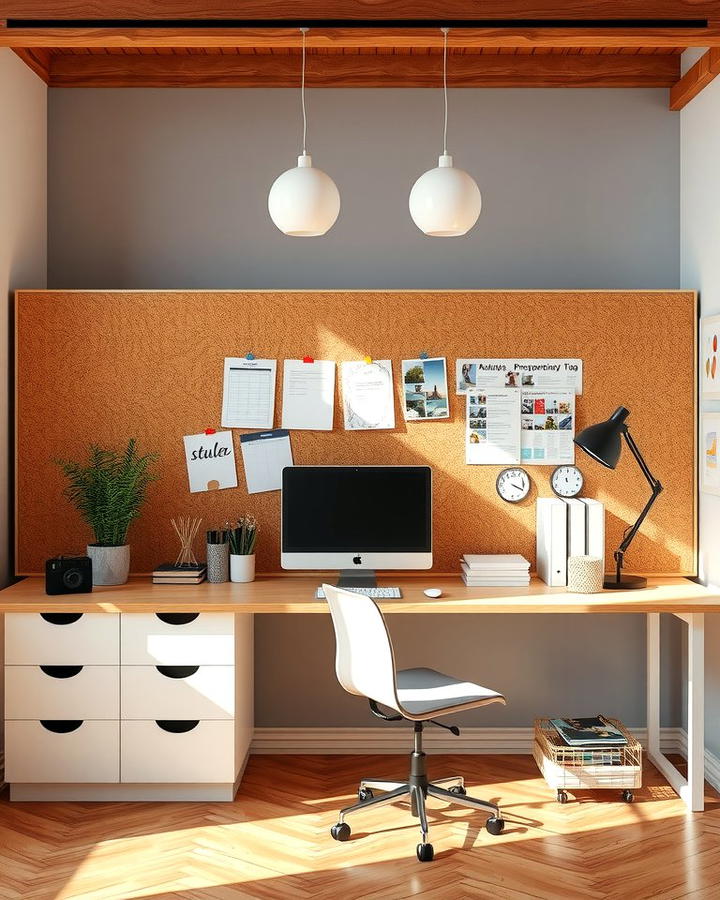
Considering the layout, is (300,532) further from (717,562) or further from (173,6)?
(173,6)

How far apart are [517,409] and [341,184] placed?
1.19 m

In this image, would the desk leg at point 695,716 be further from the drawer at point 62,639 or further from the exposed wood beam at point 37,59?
the exposed wood beam at point 37,59

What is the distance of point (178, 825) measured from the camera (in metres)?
3.08

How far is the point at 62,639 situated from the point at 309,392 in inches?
51.2

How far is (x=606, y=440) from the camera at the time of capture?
333 cm

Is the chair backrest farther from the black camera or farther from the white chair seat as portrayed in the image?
the black camera

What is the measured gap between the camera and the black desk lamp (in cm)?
332

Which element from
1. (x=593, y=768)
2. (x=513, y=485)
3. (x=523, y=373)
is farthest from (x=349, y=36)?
(x=593, y=768)

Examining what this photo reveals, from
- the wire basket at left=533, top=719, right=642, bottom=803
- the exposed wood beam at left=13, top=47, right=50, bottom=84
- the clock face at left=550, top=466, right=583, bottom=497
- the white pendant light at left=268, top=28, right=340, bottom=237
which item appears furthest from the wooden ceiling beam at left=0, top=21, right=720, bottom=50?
the wire basket at left=533, top=719, right=642, bottom=803

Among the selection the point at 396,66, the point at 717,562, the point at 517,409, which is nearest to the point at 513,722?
the point at 717,562

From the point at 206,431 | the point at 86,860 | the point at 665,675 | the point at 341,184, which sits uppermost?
the point at 341,184

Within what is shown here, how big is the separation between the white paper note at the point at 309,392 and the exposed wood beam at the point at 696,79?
5.77ft

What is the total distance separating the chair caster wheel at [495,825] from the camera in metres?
2.99

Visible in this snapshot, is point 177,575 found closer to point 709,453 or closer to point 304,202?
point 304,202
